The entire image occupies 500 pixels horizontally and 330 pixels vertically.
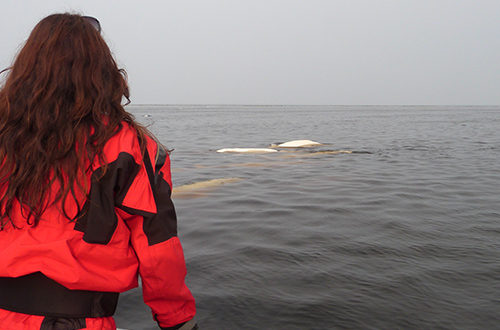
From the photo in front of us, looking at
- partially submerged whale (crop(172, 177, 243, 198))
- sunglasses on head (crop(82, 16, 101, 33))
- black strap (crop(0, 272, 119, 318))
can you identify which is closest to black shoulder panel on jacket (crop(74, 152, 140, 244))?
black strap (crop(0, 272, 119, 318))

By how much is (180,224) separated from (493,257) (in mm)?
4122

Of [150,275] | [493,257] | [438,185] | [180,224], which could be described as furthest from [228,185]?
[150,275]

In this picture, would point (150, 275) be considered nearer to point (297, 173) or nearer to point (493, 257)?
point (493, 257)

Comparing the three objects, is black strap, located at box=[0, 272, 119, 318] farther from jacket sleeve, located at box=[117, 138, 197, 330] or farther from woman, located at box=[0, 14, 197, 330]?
jacket sleeve, located at box=[117, 138, 197, 330]

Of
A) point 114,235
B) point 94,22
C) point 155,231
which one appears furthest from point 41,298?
point 94,22

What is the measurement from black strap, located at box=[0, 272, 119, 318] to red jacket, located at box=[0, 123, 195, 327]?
6 centimetres

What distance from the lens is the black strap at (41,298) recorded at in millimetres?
1686

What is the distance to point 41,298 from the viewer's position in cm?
169

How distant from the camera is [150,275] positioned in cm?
183

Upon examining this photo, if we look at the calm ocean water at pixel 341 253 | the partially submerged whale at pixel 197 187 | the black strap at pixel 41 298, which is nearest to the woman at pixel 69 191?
the black strap at pixel 41 298

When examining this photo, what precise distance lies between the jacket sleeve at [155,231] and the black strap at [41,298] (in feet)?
0.91

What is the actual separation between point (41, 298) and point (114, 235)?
376 mm

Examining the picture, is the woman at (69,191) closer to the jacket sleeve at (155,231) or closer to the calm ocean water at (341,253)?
the jacket sleeve at (155,231)

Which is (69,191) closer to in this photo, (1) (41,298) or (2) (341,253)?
(1) (41,298)
